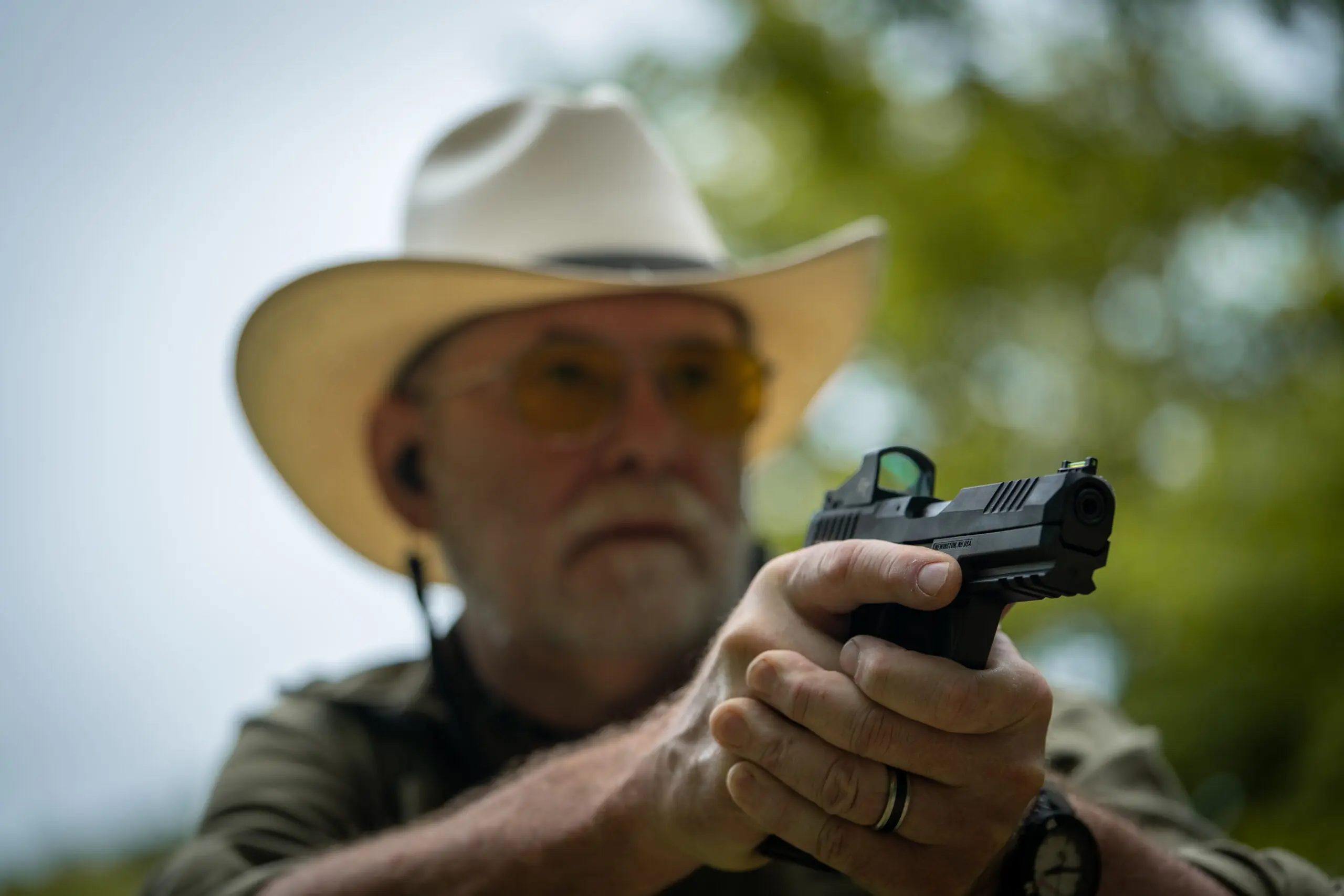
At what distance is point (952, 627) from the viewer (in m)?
1.36

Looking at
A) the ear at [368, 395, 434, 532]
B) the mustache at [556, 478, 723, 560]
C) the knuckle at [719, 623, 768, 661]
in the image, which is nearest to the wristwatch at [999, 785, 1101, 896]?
the knuckle at [719, 623, 768, 661]

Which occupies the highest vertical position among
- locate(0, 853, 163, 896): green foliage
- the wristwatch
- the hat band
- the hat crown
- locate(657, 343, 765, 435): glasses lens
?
the hat crown

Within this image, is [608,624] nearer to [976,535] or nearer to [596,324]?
[596,324]

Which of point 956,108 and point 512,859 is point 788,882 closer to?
point 512,859

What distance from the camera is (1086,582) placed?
3.98 feet

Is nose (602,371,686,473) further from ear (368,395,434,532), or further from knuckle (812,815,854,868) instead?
knuckle (812,815,854,868)

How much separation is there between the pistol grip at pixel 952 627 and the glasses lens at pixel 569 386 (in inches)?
65.2

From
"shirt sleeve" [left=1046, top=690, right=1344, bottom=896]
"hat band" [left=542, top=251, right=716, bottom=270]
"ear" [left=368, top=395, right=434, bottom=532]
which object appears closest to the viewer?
"shirt sleeve" [left=1046, top=690, right=1344, bottom=896]

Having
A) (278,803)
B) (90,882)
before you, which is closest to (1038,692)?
(278,803)

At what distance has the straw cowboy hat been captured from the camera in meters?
3.12

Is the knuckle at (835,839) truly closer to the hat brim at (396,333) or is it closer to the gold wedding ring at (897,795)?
the gold wedding ring at (897,795)

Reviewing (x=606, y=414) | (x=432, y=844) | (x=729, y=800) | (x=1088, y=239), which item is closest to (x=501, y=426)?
(x=606, y=414)

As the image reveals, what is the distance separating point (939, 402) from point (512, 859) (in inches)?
202

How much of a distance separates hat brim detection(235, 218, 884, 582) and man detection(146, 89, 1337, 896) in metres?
0.01
